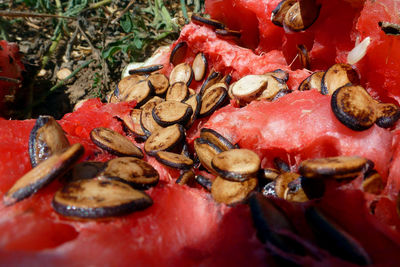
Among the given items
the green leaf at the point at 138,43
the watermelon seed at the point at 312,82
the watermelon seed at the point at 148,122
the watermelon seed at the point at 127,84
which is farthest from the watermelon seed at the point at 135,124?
the watermelon seed at the point at 312,82

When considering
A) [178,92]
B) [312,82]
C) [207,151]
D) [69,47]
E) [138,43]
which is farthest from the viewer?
[69,47]

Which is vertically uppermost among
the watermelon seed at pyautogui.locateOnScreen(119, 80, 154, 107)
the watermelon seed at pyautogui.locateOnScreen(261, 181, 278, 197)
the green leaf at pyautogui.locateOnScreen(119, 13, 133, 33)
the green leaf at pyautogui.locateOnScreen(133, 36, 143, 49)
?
the green leaf at pyautogui.locateOnScreen(119, 13, 133, 33)

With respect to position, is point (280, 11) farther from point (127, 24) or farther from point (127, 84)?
point (127, 24)

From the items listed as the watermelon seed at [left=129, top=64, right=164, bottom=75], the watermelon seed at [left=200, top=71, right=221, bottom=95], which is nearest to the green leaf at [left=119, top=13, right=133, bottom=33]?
the watermelon seed at [left=129, top=64, right=164, bottom=75]

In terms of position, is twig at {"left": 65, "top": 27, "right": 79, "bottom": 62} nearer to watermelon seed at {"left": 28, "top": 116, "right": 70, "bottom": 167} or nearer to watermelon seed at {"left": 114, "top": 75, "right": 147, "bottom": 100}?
watermelon seed at {"left": 114, "top": 75, "right": 147, "bottom": 100}

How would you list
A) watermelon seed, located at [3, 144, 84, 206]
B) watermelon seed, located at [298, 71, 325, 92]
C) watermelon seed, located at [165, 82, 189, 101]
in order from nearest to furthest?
watermelon seed, located at [3, 144, 84, 206], watermelon seed, located at [298, 71, 325, 92], watermelon seed, located at [165, 82, 189, 101]

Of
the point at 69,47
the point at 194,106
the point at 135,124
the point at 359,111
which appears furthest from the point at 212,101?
the point at 69,47
